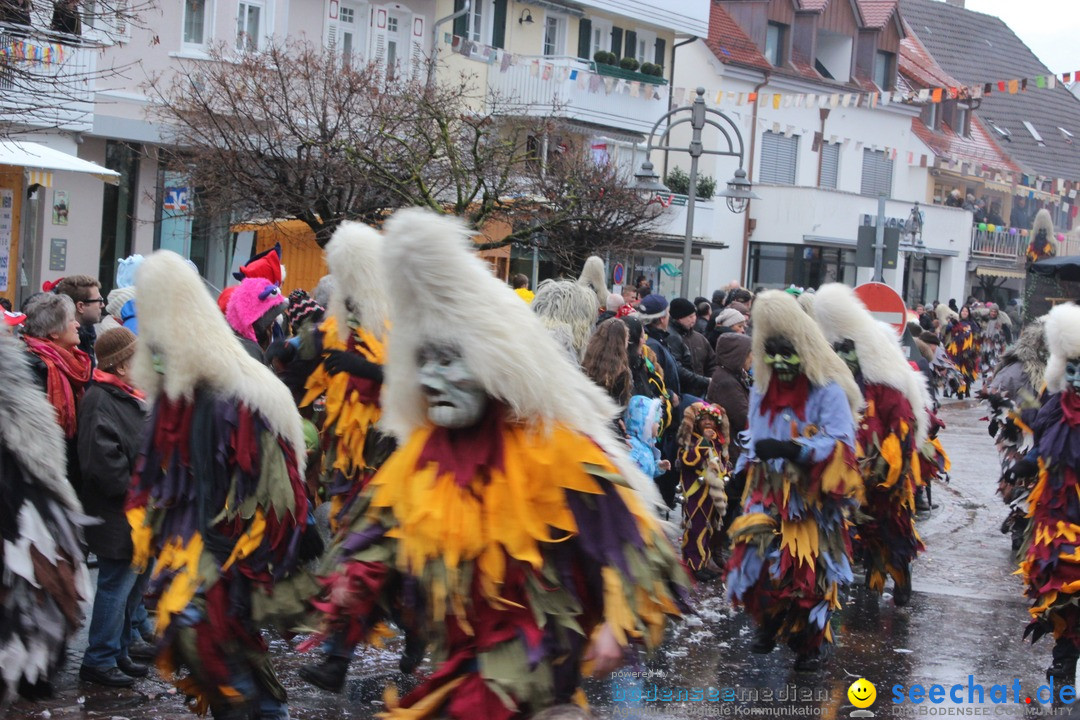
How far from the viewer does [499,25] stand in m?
29.7

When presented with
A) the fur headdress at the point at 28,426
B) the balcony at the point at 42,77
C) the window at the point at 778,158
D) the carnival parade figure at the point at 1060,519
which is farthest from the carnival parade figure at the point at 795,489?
the window at the point at 778,158

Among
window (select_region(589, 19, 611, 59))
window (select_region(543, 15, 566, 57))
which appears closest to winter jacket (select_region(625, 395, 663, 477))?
window (select_region(543, 15, 566, 57))

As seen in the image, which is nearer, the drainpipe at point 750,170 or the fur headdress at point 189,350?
the fur headdress at point 189,350

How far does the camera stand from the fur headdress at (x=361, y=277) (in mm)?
7223

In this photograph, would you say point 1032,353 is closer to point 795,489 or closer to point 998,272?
point 795,489

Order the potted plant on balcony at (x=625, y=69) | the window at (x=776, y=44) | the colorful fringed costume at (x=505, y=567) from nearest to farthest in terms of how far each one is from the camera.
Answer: the colorful fringed costume at (x=505, y=567) < the potted plant on balcony at (x=625, y=69) < the window at (x=776, y=44)

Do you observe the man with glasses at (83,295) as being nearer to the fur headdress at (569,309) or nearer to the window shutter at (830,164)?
the fur headdress at (569,309)

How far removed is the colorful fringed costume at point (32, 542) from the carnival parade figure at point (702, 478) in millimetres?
5341

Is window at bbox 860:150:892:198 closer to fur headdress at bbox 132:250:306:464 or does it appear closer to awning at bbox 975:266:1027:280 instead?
awning at bbox 975:266:1027:280

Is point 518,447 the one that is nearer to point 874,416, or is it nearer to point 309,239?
point 874,416

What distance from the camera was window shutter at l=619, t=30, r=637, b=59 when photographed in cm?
3303

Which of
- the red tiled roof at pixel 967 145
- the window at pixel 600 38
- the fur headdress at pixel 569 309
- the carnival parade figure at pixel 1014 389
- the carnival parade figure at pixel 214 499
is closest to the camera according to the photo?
the carnival parade figure at pixel 214 499

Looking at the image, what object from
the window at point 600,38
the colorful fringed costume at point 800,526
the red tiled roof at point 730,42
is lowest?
the colorful fringed costume at point 800,526

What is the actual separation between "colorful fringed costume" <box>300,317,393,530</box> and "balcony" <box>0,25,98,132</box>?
130 inches
